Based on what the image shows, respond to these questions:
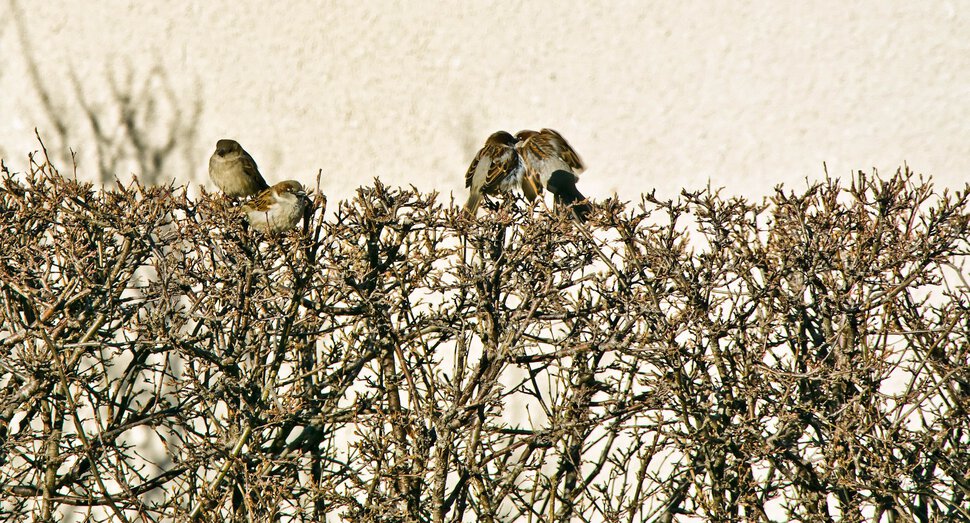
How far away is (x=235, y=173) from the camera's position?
4703mm

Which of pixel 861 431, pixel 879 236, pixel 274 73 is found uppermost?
pixel 274 73

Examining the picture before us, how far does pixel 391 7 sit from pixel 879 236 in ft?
10.9

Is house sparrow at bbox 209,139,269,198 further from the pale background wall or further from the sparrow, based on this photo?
the sparrow

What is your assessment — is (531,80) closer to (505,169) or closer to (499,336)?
(505,169)

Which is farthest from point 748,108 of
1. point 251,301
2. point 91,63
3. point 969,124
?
point 91,63

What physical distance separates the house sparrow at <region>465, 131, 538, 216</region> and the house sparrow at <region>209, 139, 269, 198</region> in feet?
3.17

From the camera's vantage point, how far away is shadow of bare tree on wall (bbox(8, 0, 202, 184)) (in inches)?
227

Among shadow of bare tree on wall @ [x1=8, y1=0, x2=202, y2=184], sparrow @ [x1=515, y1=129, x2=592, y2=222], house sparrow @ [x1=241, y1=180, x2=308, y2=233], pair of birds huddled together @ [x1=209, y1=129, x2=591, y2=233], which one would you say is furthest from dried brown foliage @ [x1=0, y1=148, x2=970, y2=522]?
shadow of bare tree on wall @ [x1=8, y1=0, x2=202, y2=184]

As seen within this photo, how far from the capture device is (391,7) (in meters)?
5.75

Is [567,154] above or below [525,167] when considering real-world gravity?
above

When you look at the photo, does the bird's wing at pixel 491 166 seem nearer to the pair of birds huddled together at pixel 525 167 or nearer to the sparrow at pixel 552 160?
the pair of birds huddled together at pixel 525 167

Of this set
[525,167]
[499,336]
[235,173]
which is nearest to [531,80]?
[525,167]

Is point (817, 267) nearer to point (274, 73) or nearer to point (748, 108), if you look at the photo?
point (748, 108)

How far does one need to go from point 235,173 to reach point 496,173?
121cm
